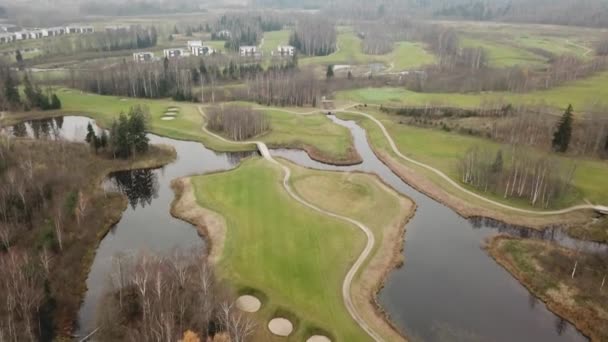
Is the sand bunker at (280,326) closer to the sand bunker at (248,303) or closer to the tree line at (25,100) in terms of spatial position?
the sand bunker at (248,303)

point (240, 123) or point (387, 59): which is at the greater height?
point (387, 59)

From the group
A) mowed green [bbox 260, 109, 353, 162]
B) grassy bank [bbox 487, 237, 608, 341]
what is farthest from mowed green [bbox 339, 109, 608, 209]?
grassy bank [bbox 487, 237, 608, 341]

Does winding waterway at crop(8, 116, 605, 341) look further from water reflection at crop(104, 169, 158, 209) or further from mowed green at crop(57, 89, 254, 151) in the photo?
mowed green at crop(57, 89, 254, 151)

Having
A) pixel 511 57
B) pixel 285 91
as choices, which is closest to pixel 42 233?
pixel 285 91

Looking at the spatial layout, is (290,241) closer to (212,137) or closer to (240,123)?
(240,123)

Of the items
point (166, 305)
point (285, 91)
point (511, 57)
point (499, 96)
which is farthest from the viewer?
point (511, 57)

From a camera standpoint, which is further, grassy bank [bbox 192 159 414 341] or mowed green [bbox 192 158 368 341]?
grassy bank [bbox 192 159 414 341]

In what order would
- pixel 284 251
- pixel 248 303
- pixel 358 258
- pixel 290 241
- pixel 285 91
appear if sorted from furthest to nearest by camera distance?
pixel 285 91 → pixel 290 241 → pixel 284 251 → pixel 358 258 → pixel 248 303

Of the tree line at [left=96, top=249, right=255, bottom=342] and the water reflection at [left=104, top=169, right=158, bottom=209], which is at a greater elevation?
the tree line at [left=96, top=249, right=255, bottom=342]
